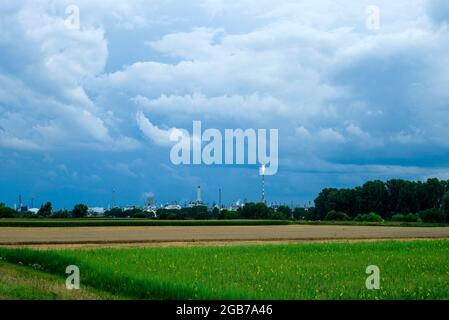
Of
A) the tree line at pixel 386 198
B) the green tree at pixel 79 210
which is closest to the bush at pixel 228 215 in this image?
the green tree at pixel 79 210

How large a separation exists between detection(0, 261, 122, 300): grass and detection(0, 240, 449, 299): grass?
3.94 feet

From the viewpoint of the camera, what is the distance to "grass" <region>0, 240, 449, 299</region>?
20.4 m

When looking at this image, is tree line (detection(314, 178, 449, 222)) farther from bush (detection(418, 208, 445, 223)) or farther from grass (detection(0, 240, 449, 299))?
grass (detection(0, 240, 449, 299))

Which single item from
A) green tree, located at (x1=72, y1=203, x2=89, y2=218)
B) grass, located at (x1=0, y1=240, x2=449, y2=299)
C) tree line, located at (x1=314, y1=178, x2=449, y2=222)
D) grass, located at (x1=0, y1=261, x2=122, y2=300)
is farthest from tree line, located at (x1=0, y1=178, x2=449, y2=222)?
grass, located at (x1=0, y1=261, x2=122, y2=300)

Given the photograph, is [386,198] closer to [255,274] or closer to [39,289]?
[255,274]

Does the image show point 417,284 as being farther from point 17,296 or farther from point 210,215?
point 210,215

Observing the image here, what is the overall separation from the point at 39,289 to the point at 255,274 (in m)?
8.82

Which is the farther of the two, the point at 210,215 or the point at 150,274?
the point at 210,215

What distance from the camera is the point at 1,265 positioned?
32.7m

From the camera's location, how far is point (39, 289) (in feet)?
73.3

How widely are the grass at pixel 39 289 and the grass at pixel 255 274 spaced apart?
3.94 feet

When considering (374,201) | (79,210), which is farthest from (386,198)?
(79,210)
